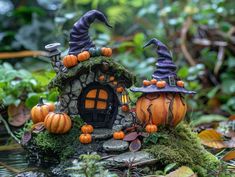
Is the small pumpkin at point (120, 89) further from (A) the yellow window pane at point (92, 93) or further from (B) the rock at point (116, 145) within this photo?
(B) the rock at point (116, 145)

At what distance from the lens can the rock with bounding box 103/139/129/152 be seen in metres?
1.96

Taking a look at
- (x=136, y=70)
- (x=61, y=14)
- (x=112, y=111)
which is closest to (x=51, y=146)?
(x=112, y=111)

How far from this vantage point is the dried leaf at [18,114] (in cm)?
280

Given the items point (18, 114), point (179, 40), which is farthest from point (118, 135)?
point (179, 40)

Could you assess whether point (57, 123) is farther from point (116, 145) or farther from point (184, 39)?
point (184, 39)

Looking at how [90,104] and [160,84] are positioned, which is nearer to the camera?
[160,84]

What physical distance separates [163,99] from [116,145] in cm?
31

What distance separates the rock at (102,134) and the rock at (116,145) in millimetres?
61

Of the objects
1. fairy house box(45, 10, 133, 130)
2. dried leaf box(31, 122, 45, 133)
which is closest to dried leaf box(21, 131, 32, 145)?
dried leaf box(31, 122, 45, 133)

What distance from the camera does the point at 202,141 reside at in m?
2.36

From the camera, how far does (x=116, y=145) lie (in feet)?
6.47

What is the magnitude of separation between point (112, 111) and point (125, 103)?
8 cm

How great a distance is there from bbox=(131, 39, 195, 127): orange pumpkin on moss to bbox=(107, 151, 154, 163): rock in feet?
0.63

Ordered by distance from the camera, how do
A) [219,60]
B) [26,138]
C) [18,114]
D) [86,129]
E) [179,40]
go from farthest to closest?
1. [179,40]
2. [219,60]
3. [18,114]
4. [26,138]
5. [86,129]
